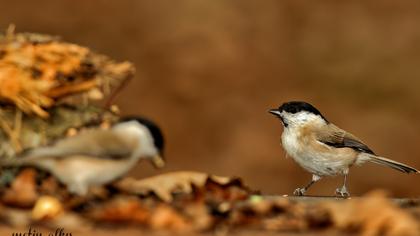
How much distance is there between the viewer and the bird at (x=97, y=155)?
2438 mm

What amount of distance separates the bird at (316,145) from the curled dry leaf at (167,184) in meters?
1.37

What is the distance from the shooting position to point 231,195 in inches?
106

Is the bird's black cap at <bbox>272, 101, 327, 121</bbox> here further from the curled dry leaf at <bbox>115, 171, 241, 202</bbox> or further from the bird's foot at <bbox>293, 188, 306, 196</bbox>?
the curled dry leaf at <bbox>115, 171, 241, 202</bbox>

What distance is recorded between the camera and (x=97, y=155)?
2.46 meters

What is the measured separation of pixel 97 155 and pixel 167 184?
32 centimetres

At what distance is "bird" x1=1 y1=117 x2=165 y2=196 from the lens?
8.00ft

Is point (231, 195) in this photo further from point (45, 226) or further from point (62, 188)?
point (45, 226)

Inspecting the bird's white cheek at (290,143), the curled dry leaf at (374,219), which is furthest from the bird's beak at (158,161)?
the bird's white cheek at (290,143)

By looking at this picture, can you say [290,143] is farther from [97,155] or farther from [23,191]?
[23,191]

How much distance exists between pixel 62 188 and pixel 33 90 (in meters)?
0.36

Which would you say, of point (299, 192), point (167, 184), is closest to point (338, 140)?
point (299, 192)

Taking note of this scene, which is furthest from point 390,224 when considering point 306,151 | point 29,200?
point 306,151

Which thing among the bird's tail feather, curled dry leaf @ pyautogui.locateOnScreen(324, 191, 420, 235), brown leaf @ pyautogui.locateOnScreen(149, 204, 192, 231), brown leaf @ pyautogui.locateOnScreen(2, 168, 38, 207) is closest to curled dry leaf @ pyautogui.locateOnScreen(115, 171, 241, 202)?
brown leaf @ pyautogui.locateOnScreen(2, 168, 38, 207)

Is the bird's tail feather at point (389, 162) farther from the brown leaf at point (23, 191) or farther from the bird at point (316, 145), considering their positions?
the brown leaf at point (23, 191)
